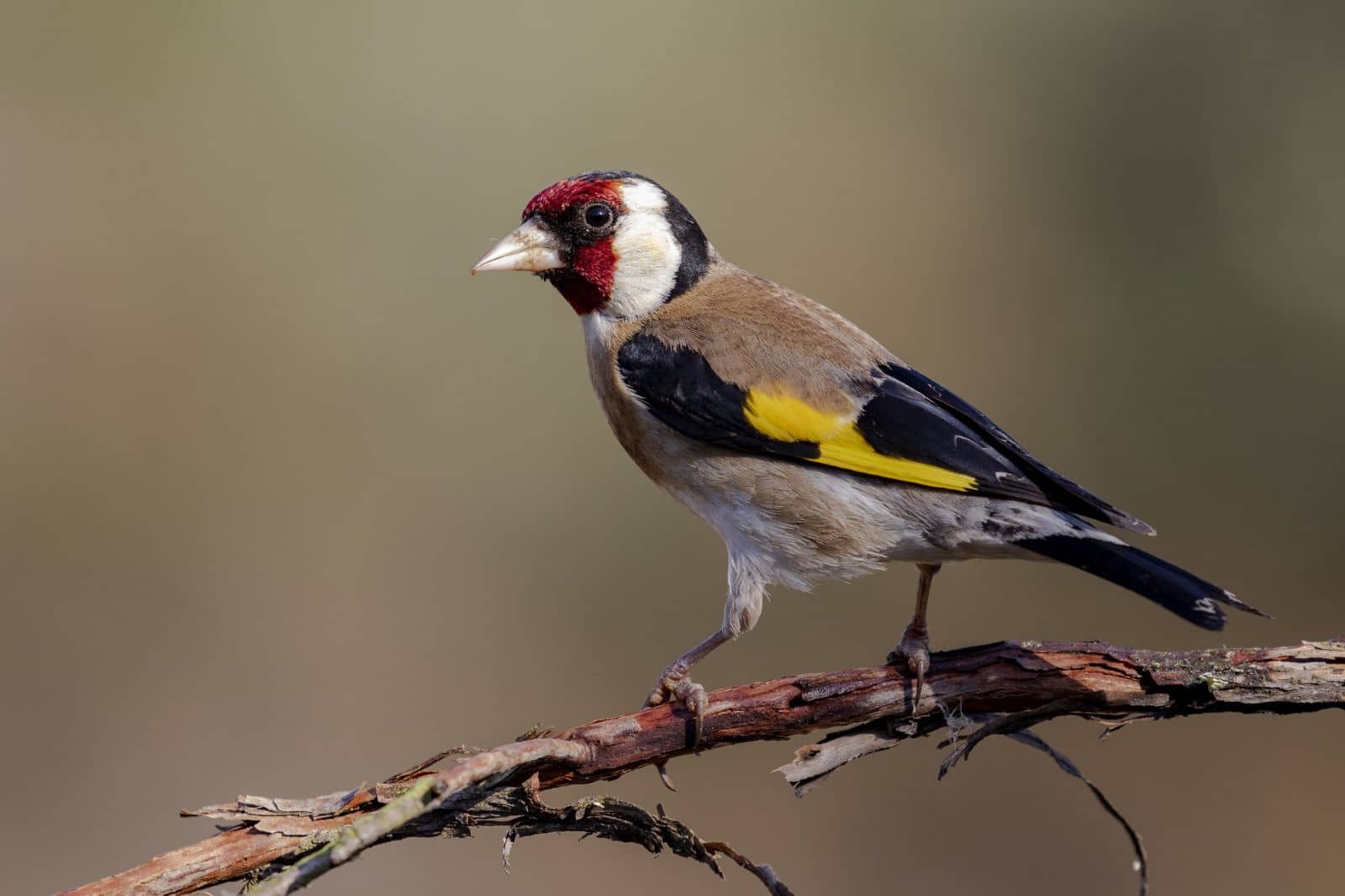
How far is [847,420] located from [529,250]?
4.46ft

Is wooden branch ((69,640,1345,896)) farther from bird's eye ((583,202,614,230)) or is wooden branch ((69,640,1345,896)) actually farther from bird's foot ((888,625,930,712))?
bird's eye ((583,202,614,230))

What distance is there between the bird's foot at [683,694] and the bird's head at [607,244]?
141 centimetres

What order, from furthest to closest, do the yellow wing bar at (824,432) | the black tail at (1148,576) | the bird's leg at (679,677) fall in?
the yellow wing bar at (824,432)
the bird's leg at (679,677)
the black tail at (1148,576)

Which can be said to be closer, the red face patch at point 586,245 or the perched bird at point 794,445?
the perched bird at point 794,445

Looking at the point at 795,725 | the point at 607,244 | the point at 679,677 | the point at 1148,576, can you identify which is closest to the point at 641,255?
the point at 607,244

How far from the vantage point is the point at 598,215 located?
4543 millimetres

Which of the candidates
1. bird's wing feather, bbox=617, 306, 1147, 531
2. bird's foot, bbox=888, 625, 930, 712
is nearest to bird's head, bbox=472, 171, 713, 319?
bird's wing feather, bbox=617, 306, 1147, 531

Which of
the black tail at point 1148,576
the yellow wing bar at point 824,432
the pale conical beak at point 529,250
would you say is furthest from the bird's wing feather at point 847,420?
the pale conical beak at point 529,250

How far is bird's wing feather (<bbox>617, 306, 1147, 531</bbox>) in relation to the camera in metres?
3.75

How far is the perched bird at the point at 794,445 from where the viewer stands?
12.2 ft

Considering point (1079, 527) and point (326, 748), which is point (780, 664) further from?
point (1079, 527)

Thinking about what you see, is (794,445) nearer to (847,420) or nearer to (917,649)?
(847,420)

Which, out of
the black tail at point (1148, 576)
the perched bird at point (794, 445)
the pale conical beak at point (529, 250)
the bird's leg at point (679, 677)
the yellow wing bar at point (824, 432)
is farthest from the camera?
the pale conical beak at point (529, 250)

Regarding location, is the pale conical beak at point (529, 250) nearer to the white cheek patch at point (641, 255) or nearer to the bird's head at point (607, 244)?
the bird's head at point (607, 244)
